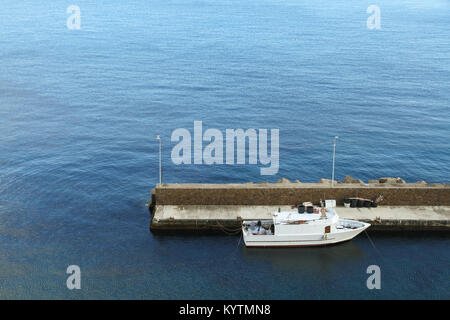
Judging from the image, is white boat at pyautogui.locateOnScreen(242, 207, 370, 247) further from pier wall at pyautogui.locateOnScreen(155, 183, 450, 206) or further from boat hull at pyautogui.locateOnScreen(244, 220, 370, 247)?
pier wall at pyautogui.locateOnScreen(155, 183, 450, 206)

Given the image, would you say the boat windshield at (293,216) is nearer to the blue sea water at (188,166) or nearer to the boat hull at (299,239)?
the boat hull at (299,239)

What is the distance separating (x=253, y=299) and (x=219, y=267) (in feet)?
23.4

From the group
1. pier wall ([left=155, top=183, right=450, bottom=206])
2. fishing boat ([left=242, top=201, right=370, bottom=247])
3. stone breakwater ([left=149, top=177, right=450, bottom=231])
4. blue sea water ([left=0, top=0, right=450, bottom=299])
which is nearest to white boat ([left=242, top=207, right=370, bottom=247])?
fishing boat ([left=242, top=201, right=370, bottom=247])

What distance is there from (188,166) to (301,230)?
32.2m

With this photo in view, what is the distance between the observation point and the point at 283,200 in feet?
243

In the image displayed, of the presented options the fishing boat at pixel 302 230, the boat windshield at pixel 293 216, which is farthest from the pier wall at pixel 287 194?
the boat windshield at pixel 293 216

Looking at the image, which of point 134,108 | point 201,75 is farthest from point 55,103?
point 201,75

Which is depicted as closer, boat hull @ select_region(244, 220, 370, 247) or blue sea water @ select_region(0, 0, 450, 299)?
blue sea water @ select_region(0, 0, 450, 299)

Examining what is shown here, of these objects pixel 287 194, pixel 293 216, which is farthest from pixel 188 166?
pixel 293 216

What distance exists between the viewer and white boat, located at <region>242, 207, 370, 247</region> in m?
67.2

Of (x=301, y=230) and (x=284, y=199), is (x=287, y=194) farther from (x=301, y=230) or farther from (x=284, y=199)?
(x=301, y=230)

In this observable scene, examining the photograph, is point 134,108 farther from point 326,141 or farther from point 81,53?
point 81,53

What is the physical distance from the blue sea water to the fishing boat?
126 centimetres

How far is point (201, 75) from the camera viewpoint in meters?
158
